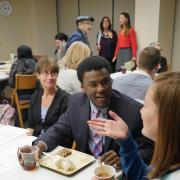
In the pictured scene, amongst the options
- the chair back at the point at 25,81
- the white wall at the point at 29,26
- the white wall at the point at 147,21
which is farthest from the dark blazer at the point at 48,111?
the white wall at the point at 29,26

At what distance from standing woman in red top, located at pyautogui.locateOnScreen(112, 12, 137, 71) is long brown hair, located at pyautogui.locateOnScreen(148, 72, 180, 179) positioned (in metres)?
4.66

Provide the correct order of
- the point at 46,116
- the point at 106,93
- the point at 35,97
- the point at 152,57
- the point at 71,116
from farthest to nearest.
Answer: the point at 152,57 → the point at 35,97 → the point at 46,116 → the point at 71,116 → the point at 106,93

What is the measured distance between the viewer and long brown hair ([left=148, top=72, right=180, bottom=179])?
3.12 feet

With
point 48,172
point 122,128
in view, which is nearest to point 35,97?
point 48,172

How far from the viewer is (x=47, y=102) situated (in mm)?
2492

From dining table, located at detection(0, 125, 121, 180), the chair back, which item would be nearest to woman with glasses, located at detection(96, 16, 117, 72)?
the chair back

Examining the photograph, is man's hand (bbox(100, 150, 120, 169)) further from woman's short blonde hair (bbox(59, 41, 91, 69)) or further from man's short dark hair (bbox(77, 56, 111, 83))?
woman's short blonde hair (bbox(59, 41, 91, 69))

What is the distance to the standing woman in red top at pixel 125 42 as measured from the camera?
220 inches

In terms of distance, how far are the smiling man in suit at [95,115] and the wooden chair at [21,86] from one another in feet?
7.08

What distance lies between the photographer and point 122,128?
1313mm

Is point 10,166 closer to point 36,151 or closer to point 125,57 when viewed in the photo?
point 36,151

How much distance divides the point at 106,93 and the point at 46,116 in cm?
85

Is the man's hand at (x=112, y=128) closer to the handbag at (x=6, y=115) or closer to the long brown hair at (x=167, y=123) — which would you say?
the long brown hair at (x=167, y=123)

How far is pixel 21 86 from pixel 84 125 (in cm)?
235
